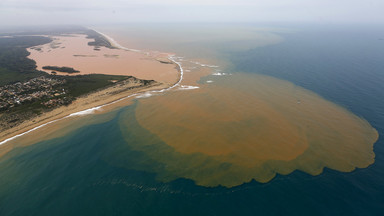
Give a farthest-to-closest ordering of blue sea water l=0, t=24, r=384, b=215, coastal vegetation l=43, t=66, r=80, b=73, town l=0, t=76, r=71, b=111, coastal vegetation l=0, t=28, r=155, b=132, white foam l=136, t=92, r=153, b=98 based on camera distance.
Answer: coastal vegetation l=43, t=66, r=80, b=73 → white foam l=136, t=92, r=153, b=98 → town l=0, t=76, r=71, b=111 → coastal vegetation l=0, t=28, r=155, b=132 → blue sea water l=0, t=24, r=384, b=215

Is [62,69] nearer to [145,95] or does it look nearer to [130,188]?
[145,95]

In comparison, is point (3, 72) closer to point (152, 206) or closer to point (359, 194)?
point (152, 206)

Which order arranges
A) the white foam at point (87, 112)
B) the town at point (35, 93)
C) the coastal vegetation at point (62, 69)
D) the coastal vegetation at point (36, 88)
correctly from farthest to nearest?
the coastal vegetation at point (62, 69), the town at point (35, 93), the white foam at point (87, 112), the coastal vegetation at point (36, 88)

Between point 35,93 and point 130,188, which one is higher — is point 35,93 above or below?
above

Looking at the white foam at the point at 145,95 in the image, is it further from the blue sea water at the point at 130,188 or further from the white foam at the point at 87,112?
the blue sea water at the point at 130,188

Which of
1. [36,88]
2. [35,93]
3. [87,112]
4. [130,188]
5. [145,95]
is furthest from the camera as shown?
[36,88]

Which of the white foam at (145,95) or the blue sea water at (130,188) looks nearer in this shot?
the blue sea water at (130,188)

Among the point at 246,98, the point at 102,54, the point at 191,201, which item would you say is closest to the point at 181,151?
the point at 191,201

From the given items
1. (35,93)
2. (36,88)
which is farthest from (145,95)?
(36,88)

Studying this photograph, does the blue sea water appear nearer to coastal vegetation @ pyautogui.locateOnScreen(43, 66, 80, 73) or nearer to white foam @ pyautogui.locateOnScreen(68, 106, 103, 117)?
white foam @ pyautogui.locateOnScreen(68, 106, 103, 117)

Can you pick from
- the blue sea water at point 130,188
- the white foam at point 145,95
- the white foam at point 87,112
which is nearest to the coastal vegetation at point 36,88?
the white foam at point 87,112

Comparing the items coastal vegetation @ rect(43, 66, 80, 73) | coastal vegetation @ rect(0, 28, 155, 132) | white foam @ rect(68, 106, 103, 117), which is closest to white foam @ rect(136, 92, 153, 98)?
coastal vegetation @ rect(0, 28, 155, 132)
